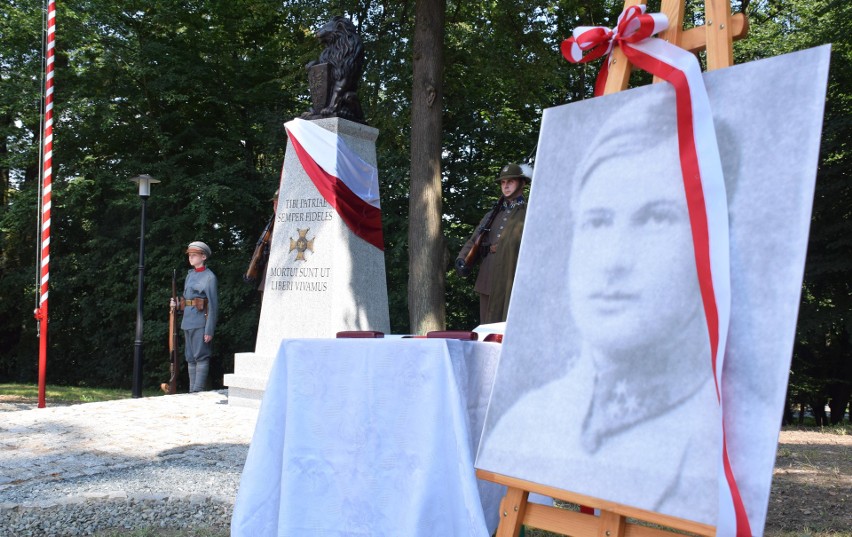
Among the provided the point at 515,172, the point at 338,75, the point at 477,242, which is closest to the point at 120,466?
the point at 477,242

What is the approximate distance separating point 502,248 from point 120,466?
10.7 feet

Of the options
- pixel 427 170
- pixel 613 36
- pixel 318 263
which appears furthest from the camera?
pixel 427 170

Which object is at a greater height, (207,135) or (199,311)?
(207,135)

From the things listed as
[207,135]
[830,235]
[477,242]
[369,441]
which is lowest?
[369,441]

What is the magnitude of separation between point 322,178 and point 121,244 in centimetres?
1201

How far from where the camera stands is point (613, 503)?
218 centimetres

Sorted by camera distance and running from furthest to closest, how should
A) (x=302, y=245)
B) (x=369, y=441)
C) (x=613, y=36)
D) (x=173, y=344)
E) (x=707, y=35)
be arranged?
(x=173, y=344)
(x=302, y=245)
(x=369, y=441)
(x=613, y=36)
(x=707, y=35)

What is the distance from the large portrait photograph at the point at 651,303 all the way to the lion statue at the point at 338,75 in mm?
6015

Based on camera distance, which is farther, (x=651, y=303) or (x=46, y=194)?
(x=46, y=194)

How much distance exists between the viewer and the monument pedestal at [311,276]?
26.1ft

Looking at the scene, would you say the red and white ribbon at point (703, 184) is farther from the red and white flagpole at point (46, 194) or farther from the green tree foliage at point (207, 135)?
the green tree foliage at point (207, 135)

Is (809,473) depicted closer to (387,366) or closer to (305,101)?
(387,366)

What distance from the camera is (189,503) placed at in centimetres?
438

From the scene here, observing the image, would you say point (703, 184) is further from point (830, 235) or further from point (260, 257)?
point (830, 235)
